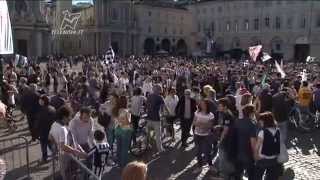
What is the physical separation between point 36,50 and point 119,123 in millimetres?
64979

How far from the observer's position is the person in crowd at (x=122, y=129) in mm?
11117

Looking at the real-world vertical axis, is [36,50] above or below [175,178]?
above

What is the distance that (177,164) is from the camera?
1262 centimetres

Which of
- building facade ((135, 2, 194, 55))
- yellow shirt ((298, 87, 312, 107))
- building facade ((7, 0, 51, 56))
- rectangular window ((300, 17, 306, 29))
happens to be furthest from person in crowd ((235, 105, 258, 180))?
building facade ((135, 2, 194, 55))

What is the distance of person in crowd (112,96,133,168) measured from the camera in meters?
11.1

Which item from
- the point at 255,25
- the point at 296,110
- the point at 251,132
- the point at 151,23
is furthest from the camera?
the point at 151,23

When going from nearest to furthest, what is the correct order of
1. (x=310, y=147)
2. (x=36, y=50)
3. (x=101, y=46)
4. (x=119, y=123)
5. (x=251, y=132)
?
(x=251, y=132), (x=119, y=123), (x=310, y=147), (x=36, y=50), (x=101, y=46)

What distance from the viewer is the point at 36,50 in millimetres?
73500

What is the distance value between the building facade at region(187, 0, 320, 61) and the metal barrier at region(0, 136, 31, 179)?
200ft

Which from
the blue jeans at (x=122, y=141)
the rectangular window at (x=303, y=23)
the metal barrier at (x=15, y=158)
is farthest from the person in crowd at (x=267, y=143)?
the rectangular window at (x=303, y=23)

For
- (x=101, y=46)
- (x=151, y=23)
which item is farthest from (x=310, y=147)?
(x=151, y=23)

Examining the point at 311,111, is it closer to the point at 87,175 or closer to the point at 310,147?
the point at 310,147

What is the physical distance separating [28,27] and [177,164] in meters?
63.3

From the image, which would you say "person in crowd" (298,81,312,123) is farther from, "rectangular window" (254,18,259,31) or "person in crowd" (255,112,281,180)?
"rectangular window" (254,18,259,31)
